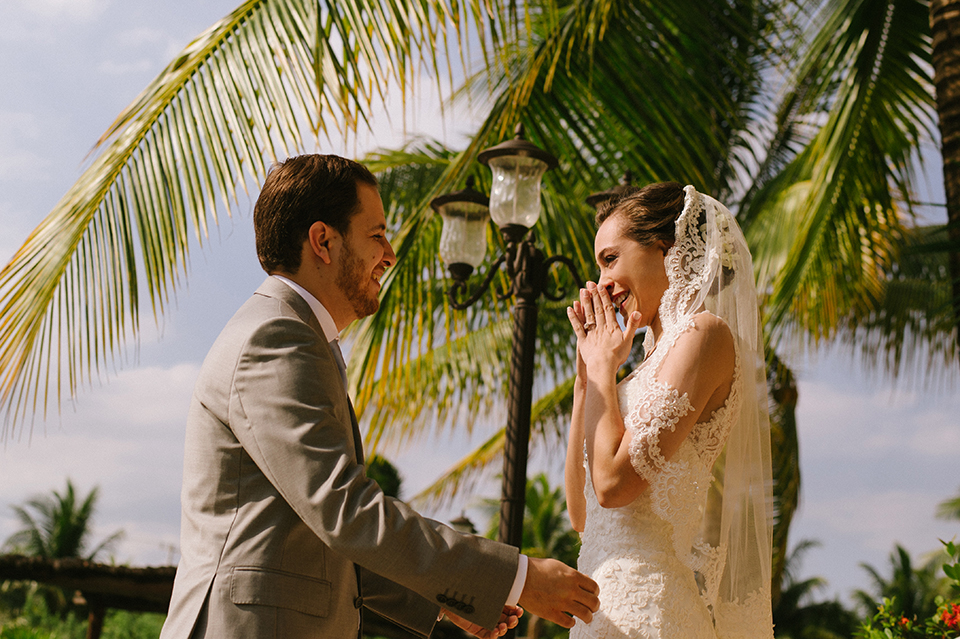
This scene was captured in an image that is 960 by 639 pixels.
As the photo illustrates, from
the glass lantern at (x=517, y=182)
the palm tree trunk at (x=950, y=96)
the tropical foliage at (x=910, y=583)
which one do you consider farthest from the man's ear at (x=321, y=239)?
the tropical foliage at (x=910, y=583)

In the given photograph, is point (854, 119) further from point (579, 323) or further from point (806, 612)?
point (806, 612)

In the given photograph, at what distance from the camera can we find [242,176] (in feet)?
12.3

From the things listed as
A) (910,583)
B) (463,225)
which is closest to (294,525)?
(463,225)

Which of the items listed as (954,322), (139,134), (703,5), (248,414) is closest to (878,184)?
(703,5)

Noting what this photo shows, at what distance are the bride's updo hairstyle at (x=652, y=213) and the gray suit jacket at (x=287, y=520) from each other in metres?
1.17

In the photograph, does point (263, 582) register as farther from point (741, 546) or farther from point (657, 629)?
point (741, 546)

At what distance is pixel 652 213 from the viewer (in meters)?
2.66

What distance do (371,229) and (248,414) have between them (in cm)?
67

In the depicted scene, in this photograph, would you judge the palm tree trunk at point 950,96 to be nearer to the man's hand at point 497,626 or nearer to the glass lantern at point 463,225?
the glass lantern at point 463,225

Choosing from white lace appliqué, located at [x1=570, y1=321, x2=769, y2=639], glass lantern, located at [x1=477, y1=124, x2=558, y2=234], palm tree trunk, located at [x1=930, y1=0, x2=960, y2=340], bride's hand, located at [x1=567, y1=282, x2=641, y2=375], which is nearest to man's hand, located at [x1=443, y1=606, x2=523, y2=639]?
white lace appliqué, located at [x1=570, y1=321, x2=769, y2=639]

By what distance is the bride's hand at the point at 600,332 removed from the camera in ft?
7.96

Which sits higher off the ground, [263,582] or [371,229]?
[371,229]

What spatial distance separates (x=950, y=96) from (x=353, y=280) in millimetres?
4861

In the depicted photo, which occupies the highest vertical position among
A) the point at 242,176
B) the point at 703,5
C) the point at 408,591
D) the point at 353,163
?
the point at 703,5
